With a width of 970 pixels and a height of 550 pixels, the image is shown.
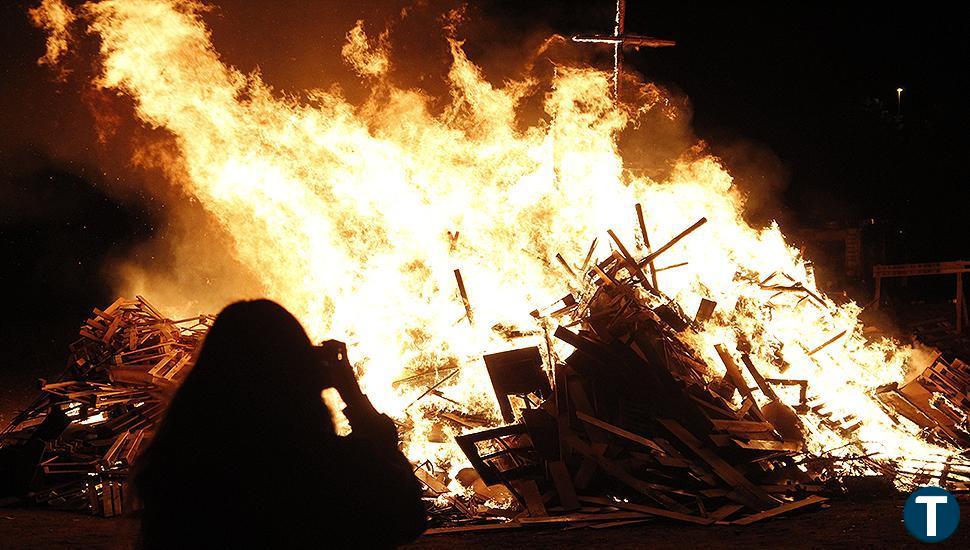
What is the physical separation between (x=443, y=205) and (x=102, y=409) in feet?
20.4

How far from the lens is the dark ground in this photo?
19.1ft

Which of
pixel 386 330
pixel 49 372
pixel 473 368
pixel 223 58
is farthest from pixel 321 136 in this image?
pixel 49 372

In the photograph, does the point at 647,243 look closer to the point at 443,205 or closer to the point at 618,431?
the point at 443,205

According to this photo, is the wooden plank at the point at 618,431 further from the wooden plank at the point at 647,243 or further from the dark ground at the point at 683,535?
the wooden plank at the point at 647,243

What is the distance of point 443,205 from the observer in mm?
10875

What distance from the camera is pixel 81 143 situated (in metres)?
14.6

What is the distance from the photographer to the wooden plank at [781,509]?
251 inches

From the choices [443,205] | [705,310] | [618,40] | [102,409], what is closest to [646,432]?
[705,310]

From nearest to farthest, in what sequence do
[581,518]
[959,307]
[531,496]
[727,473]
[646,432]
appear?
[581,518], [531,496], [727,473], [646,432], [959,307]

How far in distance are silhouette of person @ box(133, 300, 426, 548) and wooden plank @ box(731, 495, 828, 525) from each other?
5.38 metres

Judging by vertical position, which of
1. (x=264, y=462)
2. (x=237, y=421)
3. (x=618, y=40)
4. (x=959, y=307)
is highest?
(x=618, y=40)

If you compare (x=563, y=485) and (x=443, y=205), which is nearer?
(x=563, y=485)

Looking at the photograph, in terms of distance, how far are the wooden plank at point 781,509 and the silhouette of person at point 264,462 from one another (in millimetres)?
5378

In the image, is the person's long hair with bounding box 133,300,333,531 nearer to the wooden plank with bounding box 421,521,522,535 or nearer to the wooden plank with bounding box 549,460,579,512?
the wooden plank with bounding box 421,521,522,535
